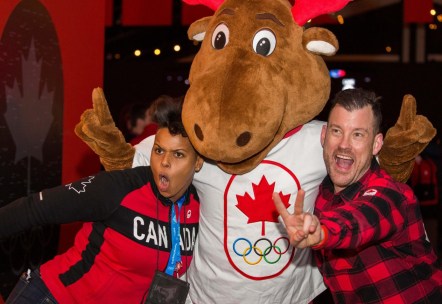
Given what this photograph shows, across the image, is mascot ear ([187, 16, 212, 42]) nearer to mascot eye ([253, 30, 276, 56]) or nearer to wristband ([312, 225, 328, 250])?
mascot eye ([253, 30, 276, 56])

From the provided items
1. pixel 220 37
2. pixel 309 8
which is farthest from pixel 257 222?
pixel 309 8

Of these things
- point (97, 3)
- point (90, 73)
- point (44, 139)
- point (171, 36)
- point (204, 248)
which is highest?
point (171, 36)

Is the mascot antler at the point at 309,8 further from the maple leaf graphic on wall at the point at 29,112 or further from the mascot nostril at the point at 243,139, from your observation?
the maple leaf graphic on wall at the point at 29,112

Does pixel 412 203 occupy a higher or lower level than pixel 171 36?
lower

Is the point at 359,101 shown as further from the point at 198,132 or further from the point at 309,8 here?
the point at 198,132

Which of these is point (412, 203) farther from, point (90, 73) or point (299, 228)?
point (90, 73)

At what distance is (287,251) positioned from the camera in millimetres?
2818

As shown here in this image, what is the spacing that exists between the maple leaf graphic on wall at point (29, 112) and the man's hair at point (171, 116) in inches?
37.1

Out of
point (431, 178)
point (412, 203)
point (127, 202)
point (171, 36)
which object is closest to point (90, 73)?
point (127, 202)

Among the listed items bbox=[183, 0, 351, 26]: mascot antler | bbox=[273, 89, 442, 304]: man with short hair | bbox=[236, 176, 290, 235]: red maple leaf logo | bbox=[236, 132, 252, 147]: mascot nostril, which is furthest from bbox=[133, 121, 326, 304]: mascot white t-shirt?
bbox=[183, 0, 351, 26]: mascot antler

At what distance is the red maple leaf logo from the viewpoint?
274cm

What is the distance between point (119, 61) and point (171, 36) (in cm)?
129

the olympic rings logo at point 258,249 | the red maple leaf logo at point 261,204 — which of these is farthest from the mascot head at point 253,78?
the olympic rings logo at point 258,249

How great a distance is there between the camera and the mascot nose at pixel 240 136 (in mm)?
2428
